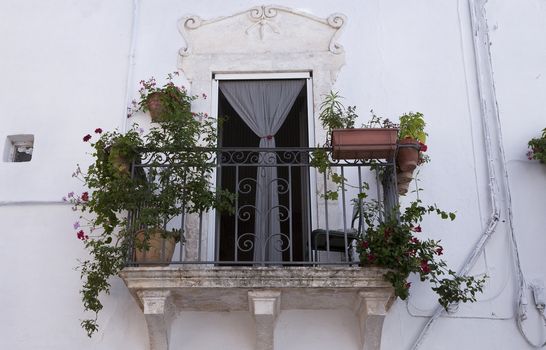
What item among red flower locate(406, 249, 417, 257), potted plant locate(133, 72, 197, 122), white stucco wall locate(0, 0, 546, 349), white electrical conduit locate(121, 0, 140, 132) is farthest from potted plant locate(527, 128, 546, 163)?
white electrical conduit locate(121, 0, 140, 132)

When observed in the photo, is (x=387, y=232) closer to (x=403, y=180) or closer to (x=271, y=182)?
(x=403, y=180)

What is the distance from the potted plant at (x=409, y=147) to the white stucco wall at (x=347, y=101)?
330 mm

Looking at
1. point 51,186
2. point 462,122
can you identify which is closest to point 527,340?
point 462,122

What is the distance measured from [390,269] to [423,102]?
77.4 inches

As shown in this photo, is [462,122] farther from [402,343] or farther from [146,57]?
[146,57]

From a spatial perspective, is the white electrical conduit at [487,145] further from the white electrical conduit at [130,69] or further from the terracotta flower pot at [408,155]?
the white electrical conduit at [130,69]

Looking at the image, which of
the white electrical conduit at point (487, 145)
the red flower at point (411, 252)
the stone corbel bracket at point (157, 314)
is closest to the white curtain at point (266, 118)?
the stone corbel bracket at point (157, 314)

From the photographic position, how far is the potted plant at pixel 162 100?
694 cm

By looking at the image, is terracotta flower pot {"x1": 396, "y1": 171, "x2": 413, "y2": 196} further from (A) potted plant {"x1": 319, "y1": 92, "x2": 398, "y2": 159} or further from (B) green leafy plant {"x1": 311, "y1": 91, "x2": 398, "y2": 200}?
(B) green leafy plant {"x1": 311, "y1": 91, "x2": 398, "y2": 200}

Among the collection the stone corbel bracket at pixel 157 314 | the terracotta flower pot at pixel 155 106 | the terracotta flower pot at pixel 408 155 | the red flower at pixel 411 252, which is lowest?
the stone corbel bracket at pixel 157 314

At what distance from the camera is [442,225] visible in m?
6.65

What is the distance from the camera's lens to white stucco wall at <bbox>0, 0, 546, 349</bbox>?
6.28 meters

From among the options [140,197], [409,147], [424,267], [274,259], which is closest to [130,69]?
[140,197]

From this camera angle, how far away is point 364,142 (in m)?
6.16
